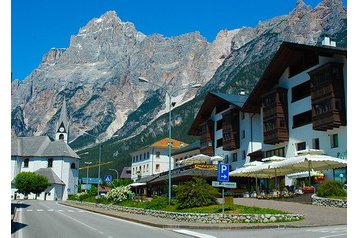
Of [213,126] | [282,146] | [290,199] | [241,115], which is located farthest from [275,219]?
[213,126]

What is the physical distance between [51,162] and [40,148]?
6880 millimetres

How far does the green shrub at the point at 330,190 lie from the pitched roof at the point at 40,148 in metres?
95.9

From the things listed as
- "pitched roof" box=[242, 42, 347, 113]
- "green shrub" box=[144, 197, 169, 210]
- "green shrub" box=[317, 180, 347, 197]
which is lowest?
"green shrub" box=[144, 197, 169, 210]

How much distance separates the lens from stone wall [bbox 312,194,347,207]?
29319 mm

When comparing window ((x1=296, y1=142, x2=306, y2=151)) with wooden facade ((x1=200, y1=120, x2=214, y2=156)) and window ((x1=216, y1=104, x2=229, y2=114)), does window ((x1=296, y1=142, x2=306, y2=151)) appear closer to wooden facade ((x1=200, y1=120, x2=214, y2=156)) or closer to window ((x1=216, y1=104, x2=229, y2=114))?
window ((x1=216, y1=104, x2=229, y2=114))

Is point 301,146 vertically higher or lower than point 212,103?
lower

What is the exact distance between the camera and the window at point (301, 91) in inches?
1816

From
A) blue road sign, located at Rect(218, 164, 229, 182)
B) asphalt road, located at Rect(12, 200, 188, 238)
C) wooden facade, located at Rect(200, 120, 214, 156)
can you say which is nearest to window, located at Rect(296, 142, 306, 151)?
wooden facade, located at Rect(200, 120, 214, 156)

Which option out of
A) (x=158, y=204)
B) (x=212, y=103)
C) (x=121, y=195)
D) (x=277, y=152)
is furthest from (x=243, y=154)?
(x=158, y=204)

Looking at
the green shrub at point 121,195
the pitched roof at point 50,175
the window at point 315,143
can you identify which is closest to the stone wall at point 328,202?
the window at point 315,143

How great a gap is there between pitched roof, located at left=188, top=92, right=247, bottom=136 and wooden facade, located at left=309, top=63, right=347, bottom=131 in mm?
16859

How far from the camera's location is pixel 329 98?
40.6 m

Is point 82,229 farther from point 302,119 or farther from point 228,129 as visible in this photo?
point 228,129

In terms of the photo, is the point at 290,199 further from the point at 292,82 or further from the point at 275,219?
the point at 292,82
